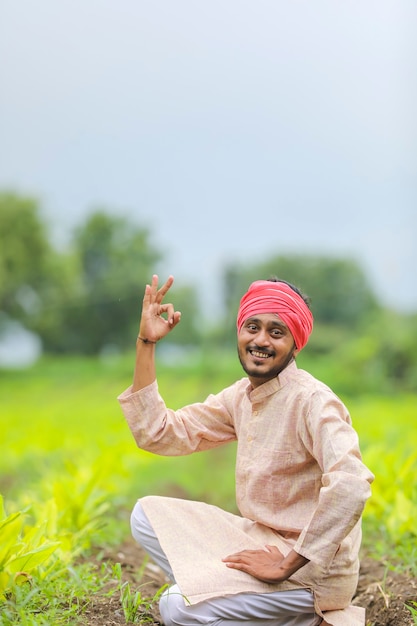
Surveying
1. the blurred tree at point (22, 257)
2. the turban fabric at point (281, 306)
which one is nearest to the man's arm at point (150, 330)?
the turban fabric at point (281, 306)

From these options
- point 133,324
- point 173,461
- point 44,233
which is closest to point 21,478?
point 173,461

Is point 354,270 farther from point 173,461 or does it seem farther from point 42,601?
point 42,601

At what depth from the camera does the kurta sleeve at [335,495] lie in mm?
1989

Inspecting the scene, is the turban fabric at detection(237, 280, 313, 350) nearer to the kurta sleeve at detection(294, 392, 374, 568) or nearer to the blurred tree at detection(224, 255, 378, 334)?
the kurta sleeve at detection(294, 392, 374, 568)

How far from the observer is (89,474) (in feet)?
12.8

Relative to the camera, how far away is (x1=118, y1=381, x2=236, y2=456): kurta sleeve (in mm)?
2389

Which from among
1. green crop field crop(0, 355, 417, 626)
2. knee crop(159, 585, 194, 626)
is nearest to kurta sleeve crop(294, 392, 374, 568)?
knee crop(159, 585, 194, 626)

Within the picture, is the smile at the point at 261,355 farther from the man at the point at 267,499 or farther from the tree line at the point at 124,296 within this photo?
the tree line at the point at 124,296

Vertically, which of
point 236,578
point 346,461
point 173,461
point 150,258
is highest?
point 150,258

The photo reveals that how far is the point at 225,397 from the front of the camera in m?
2.49

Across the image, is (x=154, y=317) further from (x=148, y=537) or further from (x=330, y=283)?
(x=330, y=283)

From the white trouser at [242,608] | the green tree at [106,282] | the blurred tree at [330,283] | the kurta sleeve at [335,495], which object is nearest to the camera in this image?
the kurta sleeve at [335,495]

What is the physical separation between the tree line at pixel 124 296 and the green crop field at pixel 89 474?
14.9 inches

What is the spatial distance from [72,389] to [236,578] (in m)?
7.85
